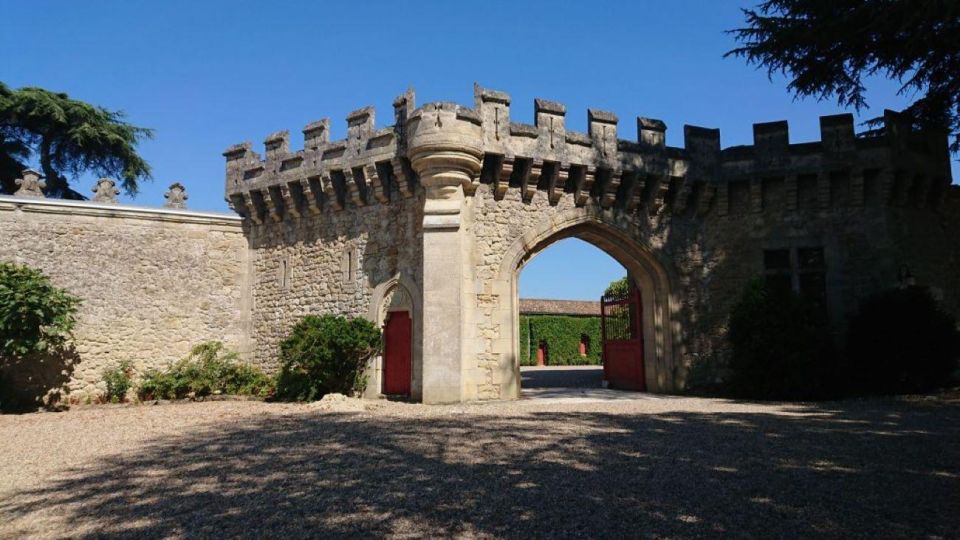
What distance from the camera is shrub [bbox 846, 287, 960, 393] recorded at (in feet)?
32.7

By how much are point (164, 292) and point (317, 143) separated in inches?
164

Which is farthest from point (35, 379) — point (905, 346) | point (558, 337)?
point (558, 337)

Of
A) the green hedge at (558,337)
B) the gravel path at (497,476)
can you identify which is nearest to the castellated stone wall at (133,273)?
the gravel path at (497,476)

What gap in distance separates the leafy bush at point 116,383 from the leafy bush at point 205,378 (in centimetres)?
24

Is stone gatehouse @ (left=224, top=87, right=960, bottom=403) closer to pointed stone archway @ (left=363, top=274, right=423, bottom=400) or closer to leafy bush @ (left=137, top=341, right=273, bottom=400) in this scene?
pointed stone archway @ (left=363, top=274, right=423, bottom=400)

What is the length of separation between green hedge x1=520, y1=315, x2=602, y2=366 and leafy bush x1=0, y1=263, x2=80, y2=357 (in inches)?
684

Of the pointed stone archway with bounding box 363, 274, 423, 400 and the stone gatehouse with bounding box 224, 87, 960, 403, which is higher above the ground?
the stone gatehouse with bounding box 224, 87, 960, 403

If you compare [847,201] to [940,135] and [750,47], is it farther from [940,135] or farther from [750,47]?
[750,47]

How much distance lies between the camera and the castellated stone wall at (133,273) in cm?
1123

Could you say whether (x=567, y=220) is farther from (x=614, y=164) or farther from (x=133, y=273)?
(x=133, y=273)

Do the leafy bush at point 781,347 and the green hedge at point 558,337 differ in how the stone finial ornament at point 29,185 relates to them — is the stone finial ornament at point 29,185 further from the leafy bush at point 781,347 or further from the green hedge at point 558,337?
the green hedge at point 558,337

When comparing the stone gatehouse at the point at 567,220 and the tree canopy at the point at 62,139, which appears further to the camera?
the tree canopy at the point at 62,139

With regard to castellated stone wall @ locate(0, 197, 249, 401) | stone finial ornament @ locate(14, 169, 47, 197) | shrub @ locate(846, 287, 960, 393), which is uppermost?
stone finial ornament @ locate(14, 169, 47, 197)

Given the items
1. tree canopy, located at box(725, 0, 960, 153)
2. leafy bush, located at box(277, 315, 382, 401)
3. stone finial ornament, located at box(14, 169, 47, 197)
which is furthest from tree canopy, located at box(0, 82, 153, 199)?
tree canopy, located at box(725, 0, 960, 153)
